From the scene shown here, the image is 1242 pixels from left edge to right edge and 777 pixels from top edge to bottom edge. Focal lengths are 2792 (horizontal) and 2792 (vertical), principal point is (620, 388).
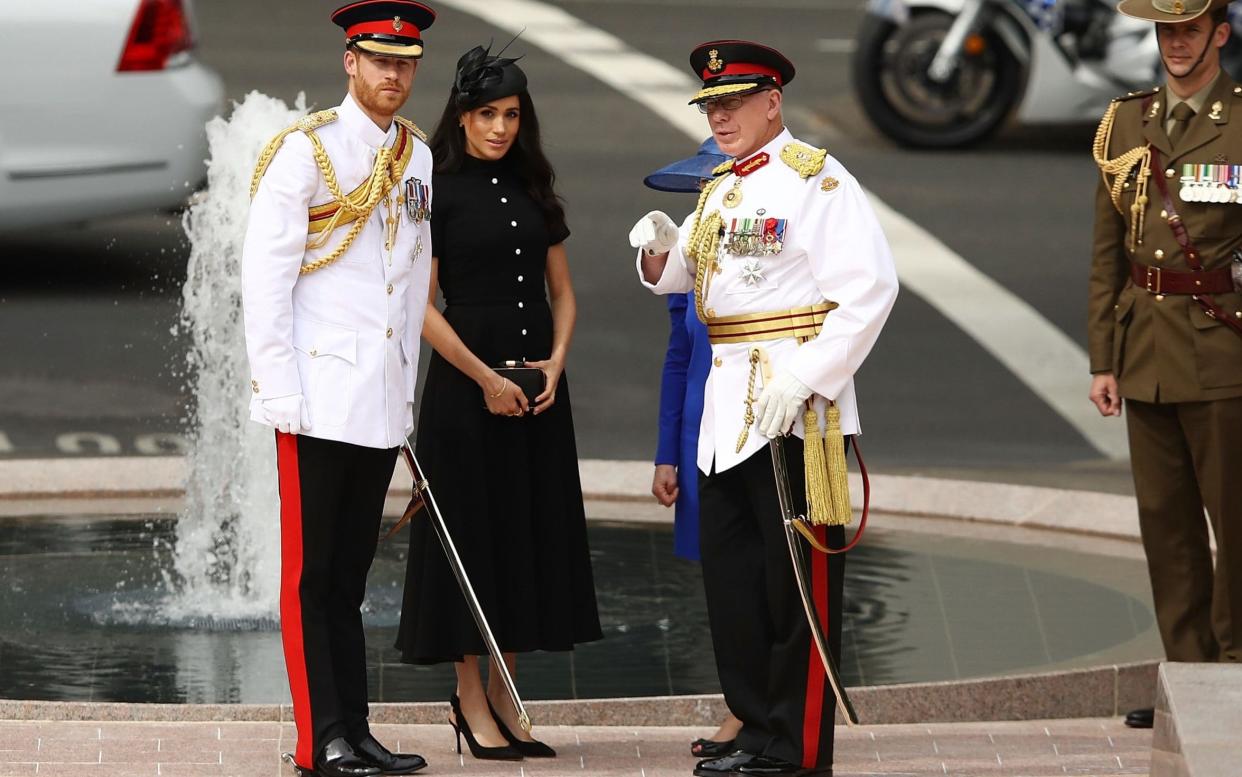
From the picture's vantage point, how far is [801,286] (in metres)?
6.68

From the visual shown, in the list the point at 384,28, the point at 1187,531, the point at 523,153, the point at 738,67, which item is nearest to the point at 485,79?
the point at 523,153

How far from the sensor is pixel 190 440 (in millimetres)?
11398

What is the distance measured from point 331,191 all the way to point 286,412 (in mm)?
540

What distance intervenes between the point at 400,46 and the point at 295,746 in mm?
1727

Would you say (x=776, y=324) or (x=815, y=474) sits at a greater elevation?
(x=776, y=324)

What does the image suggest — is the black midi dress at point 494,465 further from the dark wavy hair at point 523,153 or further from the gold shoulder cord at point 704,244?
the gold shoulder cord at point 704,244

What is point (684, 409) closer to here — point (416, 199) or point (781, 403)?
point (781, 403)

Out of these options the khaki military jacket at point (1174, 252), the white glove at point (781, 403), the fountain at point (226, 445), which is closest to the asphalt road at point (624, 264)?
the fountain at point (226, 445)

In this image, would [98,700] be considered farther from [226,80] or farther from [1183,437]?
[226,80]

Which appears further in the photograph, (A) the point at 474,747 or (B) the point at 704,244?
(A) the point at 474,747

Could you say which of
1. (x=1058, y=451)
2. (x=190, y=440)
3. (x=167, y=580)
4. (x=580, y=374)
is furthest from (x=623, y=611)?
(x=580, y=374)

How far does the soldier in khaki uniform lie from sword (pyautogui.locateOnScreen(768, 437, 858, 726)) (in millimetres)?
1281

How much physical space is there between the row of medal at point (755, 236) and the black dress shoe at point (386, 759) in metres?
1.44

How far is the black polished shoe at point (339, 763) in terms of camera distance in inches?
257
